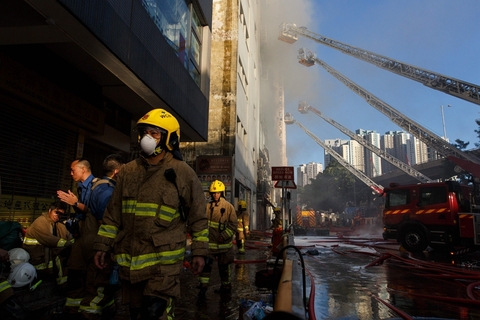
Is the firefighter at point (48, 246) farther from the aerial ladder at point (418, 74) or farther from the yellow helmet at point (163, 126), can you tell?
the aerial ladder at point (418, 74)

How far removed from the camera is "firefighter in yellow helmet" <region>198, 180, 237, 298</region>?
508cm

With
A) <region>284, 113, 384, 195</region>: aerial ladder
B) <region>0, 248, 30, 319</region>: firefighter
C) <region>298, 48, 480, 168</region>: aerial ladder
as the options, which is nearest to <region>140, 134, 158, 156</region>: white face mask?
<region>0, 248, 30, 319</region>: firefighter

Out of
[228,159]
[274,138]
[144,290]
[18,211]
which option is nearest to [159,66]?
[18,211]

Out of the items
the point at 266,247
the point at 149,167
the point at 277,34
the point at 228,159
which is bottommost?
the point at 266,247

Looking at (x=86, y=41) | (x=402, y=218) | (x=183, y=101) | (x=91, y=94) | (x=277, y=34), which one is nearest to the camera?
(x=86, y=41)

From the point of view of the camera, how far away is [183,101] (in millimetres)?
8969

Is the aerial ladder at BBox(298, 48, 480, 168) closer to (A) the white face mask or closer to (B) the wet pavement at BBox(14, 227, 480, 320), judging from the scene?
(B) the wet pavement at BBox(14, 227, 480, 320)

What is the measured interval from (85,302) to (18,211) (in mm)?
3627

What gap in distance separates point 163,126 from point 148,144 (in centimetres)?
20

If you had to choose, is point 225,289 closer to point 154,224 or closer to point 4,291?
point 4,291

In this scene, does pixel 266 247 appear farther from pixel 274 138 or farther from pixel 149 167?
pixel 274 138

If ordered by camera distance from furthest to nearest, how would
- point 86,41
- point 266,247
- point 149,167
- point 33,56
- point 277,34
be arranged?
point 277,34
point 266,247
point 33,56
point 86,41
point 149,167

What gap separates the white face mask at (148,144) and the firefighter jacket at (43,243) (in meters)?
3.10

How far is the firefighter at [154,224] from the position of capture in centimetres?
224
